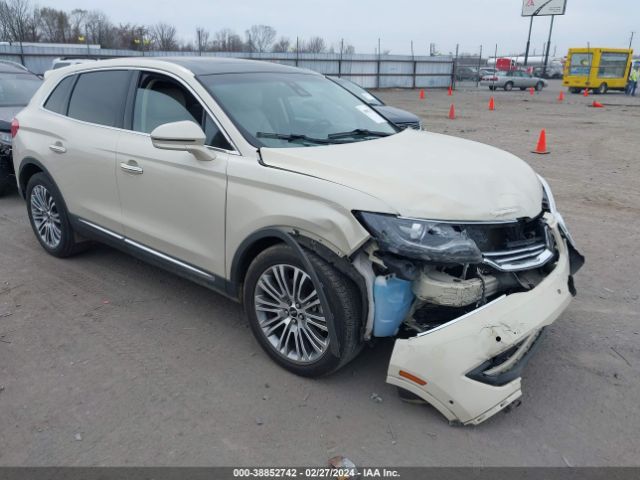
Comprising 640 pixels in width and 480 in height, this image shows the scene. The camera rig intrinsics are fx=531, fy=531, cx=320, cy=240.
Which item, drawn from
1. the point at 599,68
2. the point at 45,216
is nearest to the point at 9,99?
the point at 45,216

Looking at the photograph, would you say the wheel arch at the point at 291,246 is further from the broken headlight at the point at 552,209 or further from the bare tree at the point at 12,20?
the bare tree at the point at 12,20

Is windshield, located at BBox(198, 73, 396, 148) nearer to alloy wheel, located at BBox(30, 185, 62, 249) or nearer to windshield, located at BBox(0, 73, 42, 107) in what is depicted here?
alloy wheel, located at BBox(30, 185, 62, 249)

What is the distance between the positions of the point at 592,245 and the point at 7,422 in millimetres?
5432

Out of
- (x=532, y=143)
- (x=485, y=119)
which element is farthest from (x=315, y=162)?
(x=485, y=119)

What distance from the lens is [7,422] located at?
290 centimetres

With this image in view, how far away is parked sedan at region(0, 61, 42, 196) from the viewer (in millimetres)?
7145

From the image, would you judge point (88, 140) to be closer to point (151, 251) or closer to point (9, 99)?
point (151, 251)

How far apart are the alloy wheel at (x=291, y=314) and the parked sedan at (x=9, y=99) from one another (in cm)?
562

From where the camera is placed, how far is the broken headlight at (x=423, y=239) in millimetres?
2703

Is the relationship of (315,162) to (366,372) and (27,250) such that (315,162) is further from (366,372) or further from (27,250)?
(27,250)

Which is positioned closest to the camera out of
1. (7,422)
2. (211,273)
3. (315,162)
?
(7,422)

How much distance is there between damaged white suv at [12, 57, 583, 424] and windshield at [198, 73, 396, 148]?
2 cm

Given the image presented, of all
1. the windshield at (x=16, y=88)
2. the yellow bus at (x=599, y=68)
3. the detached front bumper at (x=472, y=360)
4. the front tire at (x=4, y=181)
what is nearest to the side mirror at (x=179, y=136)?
the detached front bumper at (x=472, y=360)

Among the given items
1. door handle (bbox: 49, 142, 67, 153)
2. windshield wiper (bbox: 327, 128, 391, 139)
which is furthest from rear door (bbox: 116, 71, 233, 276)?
door handle (bbox: 49, 142, 67, 153)
